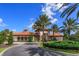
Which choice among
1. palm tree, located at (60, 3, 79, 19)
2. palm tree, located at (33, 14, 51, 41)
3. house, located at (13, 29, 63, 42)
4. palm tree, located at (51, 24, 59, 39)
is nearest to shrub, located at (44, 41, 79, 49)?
house, located at (13, 29, 63, 42)

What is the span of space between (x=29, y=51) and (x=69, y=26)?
142 centimetres

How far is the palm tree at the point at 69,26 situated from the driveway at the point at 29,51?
728 mm

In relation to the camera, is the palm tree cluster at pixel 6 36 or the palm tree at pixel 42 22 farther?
the palm tree cluster at pixel 6 36

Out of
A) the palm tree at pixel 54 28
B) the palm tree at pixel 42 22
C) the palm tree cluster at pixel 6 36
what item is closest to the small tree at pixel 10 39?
the palm tree cluster at pixel 6 36

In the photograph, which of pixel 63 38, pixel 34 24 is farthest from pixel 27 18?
pixel 63 38

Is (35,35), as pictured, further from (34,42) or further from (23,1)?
(23,1)

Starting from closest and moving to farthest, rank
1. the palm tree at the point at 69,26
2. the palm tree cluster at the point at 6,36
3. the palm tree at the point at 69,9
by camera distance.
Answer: the palm tree at the point at 69,9
the palm tree at the point at 69,26
the palm tree cluster at the point at 6,36

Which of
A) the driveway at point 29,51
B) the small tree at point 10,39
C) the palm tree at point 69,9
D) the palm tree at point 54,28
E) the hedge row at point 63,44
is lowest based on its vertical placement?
the driveway at point 29,51

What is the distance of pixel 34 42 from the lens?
1262cm

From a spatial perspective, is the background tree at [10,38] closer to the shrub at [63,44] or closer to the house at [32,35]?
the house at [32,35]

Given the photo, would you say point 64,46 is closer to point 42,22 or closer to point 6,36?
point 42,22

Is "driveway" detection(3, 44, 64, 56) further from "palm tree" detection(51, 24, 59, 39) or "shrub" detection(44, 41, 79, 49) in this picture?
"palm tree" detection(51, 24, 59, 39)

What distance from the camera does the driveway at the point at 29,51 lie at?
486 inches

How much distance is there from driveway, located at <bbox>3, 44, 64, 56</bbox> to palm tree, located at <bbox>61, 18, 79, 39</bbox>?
728mm
